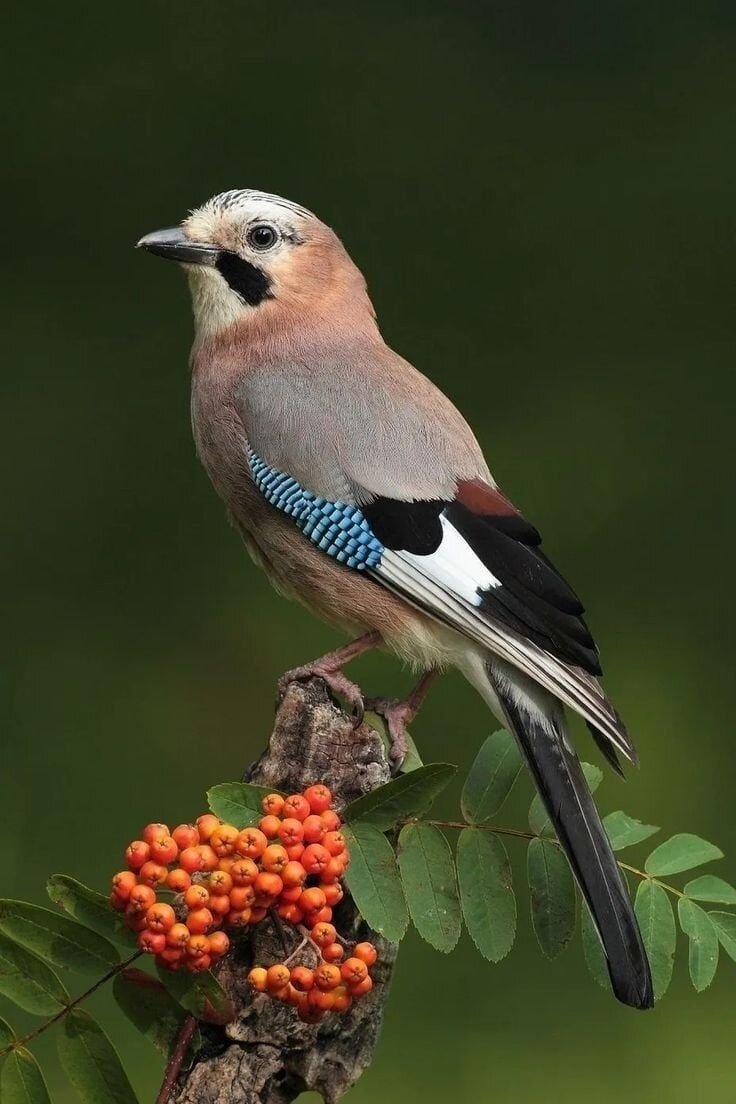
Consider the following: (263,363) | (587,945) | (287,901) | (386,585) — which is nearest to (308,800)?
(287,901)

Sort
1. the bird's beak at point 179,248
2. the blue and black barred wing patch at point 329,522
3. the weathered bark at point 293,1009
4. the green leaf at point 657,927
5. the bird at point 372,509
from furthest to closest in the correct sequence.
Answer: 1. the bird's beak at point 179,248
2. the blue and black barred wing patch at point 329,522
3. the bird at point 372,509
4. the green leaf at point 657,927
5. the weathered bark at point 293,1009

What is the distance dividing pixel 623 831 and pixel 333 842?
349 millimetres

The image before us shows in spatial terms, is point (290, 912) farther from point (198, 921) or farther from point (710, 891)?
point (710, 891)

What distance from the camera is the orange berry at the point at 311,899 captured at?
3.86ft

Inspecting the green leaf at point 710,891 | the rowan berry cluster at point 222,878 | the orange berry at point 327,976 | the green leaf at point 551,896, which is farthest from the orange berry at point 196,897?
the green leaf at point 710,891

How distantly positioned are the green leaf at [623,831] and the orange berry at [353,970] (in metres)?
0.32

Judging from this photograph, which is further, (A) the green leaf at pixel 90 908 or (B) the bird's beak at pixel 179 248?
(B) the bird's beak at pixel 179 248

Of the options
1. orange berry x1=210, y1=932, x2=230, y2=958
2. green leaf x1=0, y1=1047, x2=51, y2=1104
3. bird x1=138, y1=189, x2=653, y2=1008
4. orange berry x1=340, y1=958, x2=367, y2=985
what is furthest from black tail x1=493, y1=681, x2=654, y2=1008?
green leaf x1=0, y1=1047, x2=51, y2=1104

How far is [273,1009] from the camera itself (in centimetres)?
125

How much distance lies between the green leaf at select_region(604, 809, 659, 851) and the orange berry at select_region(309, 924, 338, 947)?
333 mm

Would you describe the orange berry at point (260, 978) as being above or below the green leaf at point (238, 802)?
below

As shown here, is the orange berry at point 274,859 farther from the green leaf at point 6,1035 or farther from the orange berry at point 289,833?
the green leaf at point 6,1035

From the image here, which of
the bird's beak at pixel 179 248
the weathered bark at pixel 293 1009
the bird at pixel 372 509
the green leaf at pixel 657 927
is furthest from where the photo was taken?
the bird's beak at pixel 179 248

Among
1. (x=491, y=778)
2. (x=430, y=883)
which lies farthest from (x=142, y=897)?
(x=491, y=778)
